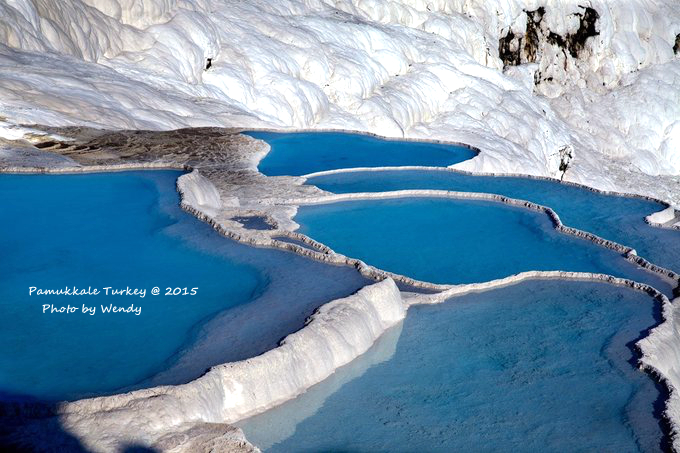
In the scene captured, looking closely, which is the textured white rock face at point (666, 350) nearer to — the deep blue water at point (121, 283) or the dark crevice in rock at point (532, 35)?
the deep blue water at point (121, 283)

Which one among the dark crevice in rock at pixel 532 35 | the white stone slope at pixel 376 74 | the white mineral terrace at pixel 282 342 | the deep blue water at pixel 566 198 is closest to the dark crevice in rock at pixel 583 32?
the white stone slope at pixel 376 74

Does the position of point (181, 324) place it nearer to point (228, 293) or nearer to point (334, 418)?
point (228, 293)

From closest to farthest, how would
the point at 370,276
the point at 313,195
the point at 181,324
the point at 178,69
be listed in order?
1. the point at 181,324
2. the point at 370,276
3. the point at 313,195
4. the point at 178,69

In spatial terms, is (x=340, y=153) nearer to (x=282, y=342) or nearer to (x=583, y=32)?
(x=282, y=342)

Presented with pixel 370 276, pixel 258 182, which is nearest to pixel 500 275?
pixel 370 276

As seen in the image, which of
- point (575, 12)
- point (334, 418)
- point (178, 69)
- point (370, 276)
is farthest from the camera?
point (575, 12)

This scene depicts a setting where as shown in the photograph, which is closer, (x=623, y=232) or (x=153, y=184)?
(x=153, y=184)
